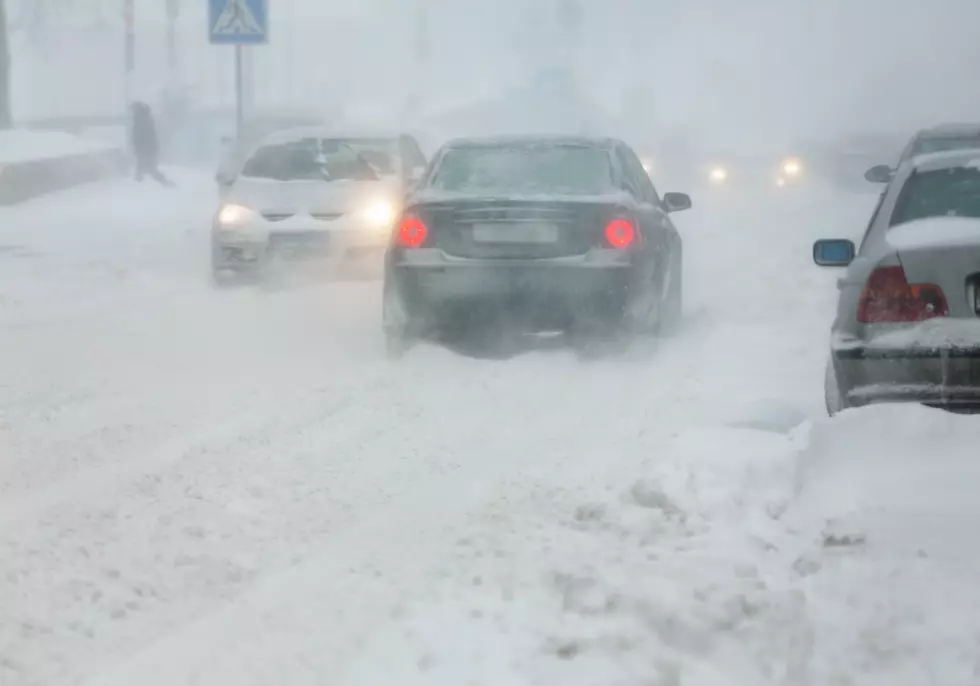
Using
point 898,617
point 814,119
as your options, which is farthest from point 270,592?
point 814,119

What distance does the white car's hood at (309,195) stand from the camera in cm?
1260

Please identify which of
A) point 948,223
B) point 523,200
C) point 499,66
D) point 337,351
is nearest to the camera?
point 948,223

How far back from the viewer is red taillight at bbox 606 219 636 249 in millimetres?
8523

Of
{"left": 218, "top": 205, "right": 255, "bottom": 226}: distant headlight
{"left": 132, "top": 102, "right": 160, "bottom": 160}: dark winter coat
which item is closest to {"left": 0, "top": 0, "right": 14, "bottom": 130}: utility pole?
{"left": 132, "top": 102, "right": 160, "bottom": 160}: dark winter coat

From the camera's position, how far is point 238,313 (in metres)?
11.3

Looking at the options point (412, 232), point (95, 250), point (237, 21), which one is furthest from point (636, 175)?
point (95, 250)

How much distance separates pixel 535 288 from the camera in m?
8.49

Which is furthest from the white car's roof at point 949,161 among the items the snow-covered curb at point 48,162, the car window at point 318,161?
the snow-covered curb at point 48,162

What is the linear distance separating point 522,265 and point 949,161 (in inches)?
110

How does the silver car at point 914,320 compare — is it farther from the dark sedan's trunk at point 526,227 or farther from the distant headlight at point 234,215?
the distant headlight at point 234,215

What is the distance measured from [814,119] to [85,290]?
305 ft

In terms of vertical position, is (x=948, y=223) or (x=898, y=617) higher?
(x=948, y=223)

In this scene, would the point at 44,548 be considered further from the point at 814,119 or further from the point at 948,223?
the point at 814,119

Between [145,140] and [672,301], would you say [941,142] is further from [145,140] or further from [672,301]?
[145,140]
